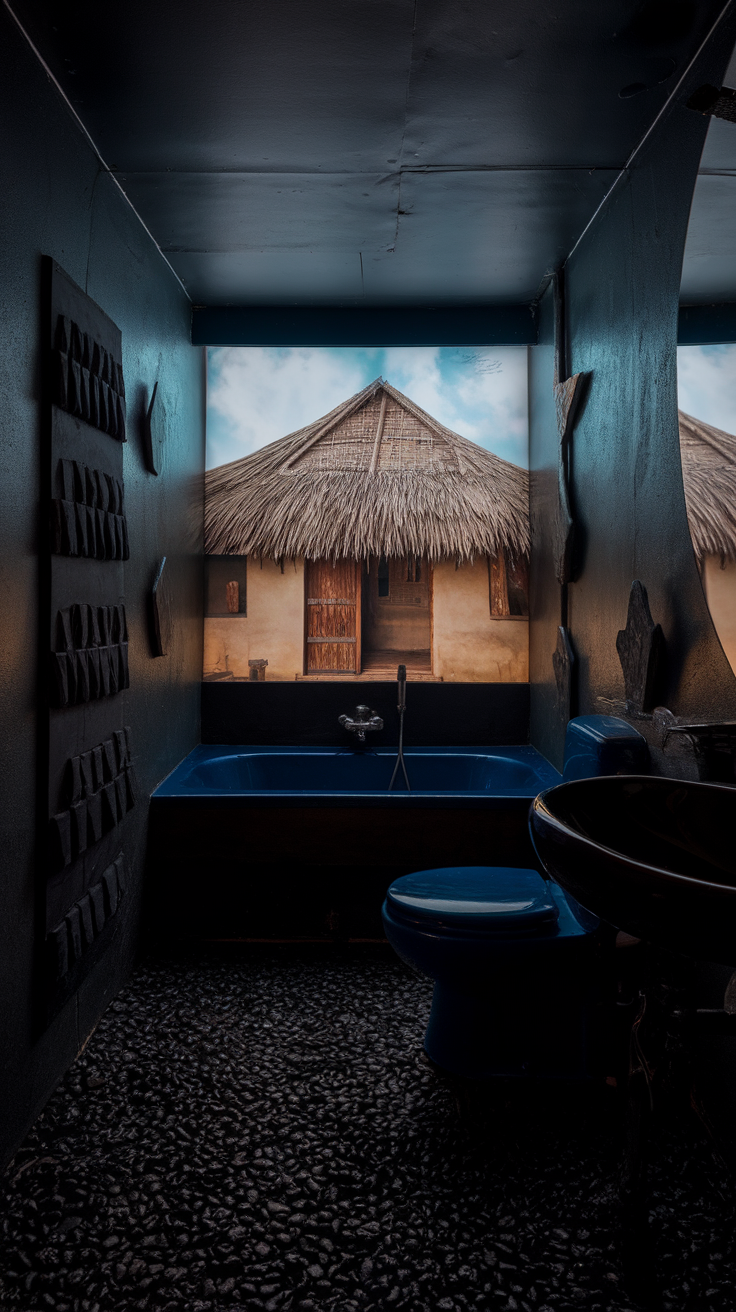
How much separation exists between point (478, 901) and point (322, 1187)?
0.69 metres

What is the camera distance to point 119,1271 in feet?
4.62

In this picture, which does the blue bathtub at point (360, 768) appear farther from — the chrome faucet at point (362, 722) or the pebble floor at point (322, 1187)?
the pebble floor at point (322, 1187)

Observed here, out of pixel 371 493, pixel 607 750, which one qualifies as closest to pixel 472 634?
pixel 371 493

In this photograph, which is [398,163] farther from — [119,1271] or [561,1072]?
[119,1271]

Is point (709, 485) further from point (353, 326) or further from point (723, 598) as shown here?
point (353, 326)

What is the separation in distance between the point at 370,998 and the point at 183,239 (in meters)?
2.74

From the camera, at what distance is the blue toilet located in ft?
5.90

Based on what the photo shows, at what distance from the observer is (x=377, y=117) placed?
208 centimetres

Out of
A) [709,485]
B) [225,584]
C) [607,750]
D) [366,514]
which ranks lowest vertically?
[607,750]

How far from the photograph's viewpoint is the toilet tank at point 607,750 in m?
1.96

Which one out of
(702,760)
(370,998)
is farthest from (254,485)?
(702,760)

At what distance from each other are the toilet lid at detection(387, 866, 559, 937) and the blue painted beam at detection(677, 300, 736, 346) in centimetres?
135

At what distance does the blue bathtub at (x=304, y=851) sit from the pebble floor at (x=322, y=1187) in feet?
1.71

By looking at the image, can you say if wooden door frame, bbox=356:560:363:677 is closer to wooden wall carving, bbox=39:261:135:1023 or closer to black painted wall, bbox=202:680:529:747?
black painted wall, bbox=202:680:529:747
